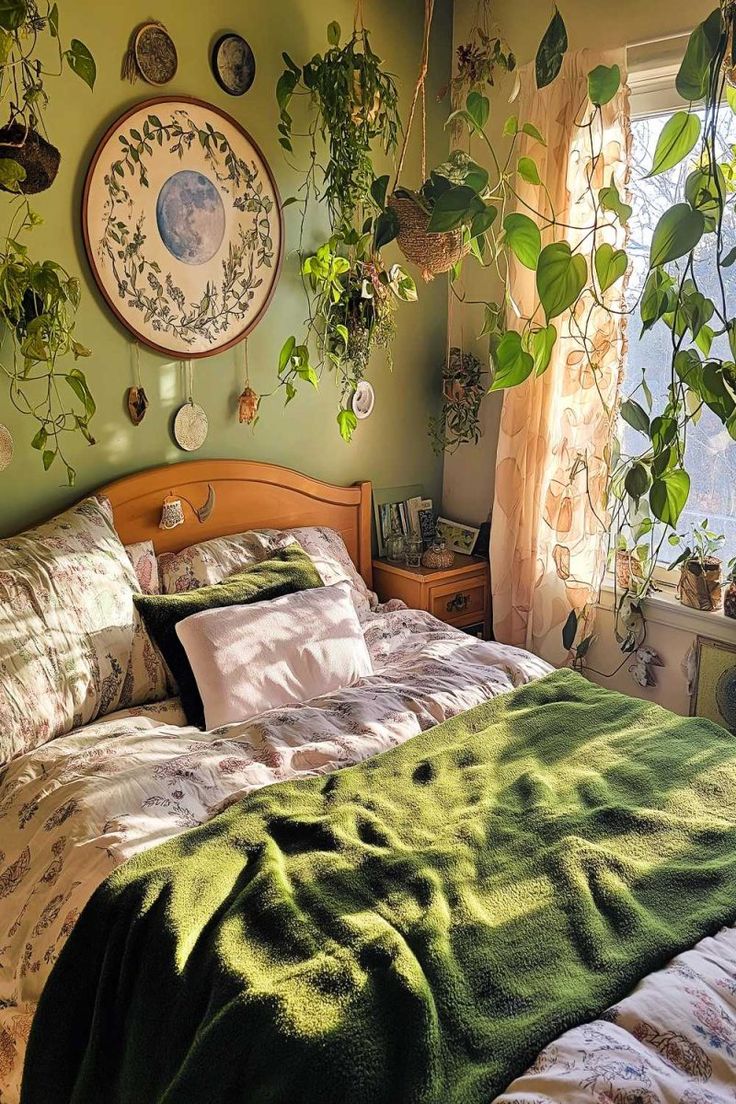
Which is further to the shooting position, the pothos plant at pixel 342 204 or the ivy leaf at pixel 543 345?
the pothos plant at pixel 342 204

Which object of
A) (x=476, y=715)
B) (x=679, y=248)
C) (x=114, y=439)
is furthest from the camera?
(x=114, y=439)

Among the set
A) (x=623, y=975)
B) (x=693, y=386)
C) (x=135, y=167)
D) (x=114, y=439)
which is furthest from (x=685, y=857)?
(x=135, y=167)

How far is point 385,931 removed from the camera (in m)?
1.41

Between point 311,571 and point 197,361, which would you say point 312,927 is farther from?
point 197,361

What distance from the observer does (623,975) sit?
1364mm

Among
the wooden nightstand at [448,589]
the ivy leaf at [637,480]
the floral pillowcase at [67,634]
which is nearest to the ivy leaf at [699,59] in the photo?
the ivy leaf at [637,480]

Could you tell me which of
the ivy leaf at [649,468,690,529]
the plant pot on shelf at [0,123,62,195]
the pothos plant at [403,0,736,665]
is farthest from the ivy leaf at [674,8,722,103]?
the plant pot on shelf at [0,123,62,195]

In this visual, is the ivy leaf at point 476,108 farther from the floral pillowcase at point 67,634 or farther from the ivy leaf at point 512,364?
the floral pillowcase at point 67,634

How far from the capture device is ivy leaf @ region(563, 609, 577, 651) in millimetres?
3004

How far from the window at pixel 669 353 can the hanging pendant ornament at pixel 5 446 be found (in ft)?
6.16

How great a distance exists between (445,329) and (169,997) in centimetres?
269

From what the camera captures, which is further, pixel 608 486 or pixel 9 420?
pixel 608 486

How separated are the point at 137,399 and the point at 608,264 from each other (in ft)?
5.11

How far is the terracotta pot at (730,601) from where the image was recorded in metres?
2.63
